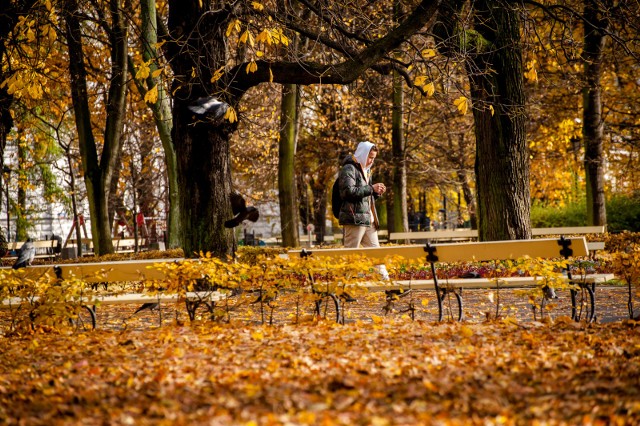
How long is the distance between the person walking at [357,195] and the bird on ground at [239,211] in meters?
1.12

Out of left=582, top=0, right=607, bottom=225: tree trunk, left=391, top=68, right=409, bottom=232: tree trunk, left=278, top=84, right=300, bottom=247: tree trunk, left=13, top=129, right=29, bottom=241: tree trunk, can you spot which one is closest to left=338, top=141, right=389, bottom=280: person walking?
left=278, top=84, right=300, bottom=247: tree trunk

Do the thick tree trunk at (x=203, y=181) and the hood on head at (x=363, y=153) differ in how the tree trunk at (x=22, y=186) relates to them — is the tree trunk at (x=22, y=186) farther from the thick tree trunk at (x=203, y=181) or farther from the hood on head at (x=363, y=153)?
the hood on head at (x=363, y=153)

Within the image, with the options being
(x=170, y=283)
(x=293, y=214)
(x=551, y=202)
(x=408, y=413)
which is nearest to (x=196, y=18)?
(x=170, y=283)

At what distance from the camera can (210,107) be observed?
33.5ft

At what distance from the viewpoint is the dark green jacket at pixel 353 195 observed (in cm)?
1054

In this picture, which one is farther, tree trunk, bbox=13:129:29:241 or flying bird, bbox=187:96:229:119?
tree trunk, bbox=13:129:29:241

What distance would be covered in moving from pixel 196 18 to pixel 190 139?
1596 mm

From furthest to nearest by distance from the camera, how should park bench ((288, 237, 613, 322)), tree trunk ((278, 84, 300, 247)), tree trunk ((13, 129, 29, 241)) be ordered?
tree trunk ((13, 129, 29, 241)) → tree trunk ((278, 84, 300, 247)) → park bench ((288, 237, 613, 322))

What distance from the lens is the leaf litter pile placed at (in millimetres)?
4344

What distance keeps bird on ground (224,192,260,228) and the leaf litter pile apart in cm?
312

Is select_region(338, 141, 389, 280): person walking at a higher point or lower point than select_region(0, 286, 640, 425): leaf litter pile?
higher

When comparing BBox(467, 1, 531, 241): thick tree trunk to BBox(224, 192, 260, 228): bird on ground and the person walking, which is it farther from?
BBox(224, 192, 260, 228): bird on ground

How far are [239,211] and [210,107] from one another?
1.43 m

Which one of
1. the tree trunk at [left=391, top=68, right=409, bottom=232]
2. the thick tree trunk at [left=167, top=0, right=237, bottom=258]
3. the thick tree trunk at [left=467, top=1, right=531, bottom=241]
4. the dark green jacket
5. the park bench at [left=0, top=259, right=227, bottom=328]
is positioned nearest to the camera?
the park bench at [left=0, top=259, right=227, bottom=328]
